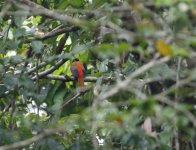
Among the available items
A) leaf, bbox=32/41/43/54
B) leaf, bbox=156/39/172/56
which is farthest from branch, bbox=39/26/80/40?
leaf, bbox=156/39/172/56

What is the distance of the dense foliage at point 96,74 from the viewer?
1881 millimetres

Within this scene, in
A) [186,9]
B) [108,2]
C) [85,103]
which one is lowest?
[85,103]

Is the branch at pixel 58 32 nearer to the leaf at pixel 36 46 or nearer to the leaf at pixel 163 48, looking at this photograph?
the leaf at pixel 36 46

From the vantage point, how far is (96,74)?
4.20 meters

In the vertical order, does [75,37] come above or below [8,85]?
above

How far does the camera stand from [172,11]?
6.14 ft

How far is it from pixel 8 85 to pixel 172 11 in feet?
6.12

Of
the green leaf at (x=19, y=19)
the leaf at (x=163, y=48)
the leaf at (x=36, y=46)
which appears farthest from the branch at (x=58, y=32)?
the leaf at (x=163, y=48)

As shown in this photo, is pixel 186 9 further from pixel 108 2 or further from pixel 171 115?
pixel 108 2

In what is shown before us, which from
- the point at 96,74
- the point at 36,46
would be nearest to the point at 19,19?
the point at 36,46

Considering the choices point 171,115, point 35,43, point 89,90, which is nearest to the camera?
point 171,115

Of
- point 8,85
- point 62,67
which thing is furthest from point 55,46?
point 8,85

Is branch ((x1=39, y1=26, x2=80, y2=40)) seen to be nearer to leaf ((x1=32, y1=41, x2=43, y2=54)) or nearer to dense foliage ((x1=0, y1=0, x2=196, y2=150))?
dense foliage ((x1=0, y1=0, x2=196, y2=150))

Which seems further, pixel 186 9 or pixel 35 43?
pixel 35 43
